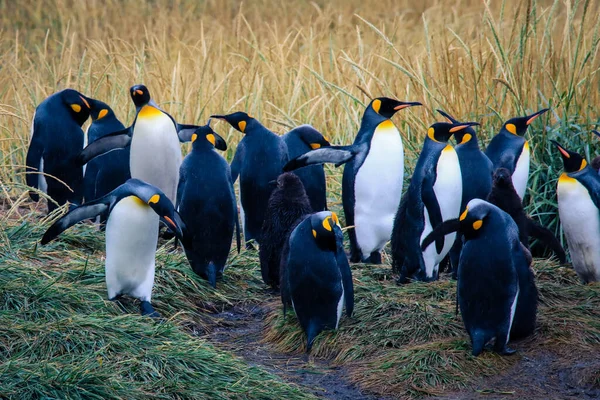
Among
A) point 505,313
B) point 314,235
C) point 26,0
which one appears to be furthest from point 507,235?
point 26,0

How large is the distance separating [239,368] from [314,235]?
2.97ft

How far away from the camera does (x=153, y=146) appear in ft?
21.9

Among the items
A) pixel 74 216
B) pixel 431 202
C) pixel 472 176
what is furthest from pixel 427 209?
pixel 74 216

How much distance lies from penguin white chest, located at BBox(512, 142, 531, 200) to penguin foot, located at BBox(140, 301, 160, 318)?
8.96ft

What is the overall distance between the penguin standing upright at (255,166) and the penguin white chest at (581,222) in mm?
2038

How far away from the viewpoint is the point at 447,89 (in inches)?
297

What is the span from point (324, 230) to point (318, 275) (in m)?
0.25

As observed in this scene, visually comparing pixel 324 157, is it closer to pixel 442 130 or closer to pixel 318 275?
pixel 442 130

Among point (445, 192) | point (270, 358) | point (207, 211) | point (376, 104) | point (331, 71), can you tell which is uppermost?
point (331, 71)

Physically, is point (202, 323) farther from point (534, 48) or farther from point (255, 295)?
point (534, 48)

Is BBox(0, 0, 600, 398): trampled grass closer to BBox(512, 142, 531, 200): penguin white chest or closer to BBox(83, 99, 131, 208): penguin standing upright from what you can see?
BBox(512, 142, 531, 200): penguin white chest

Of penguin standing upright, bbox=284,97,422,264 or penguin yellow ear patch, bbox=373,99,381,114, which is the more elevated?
penguin yellow ear patch, bbox=373,99,381,114

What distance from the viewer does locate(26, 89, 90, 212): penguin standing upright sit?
6.95 metres

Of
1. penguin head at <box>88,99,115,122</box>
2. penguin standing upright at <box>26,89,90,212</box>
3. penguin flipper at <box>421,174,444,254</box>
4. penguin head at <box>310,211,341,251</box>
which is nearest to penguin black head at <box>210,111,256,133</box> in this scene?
penguin head at <box>88,99,115,122</box>
